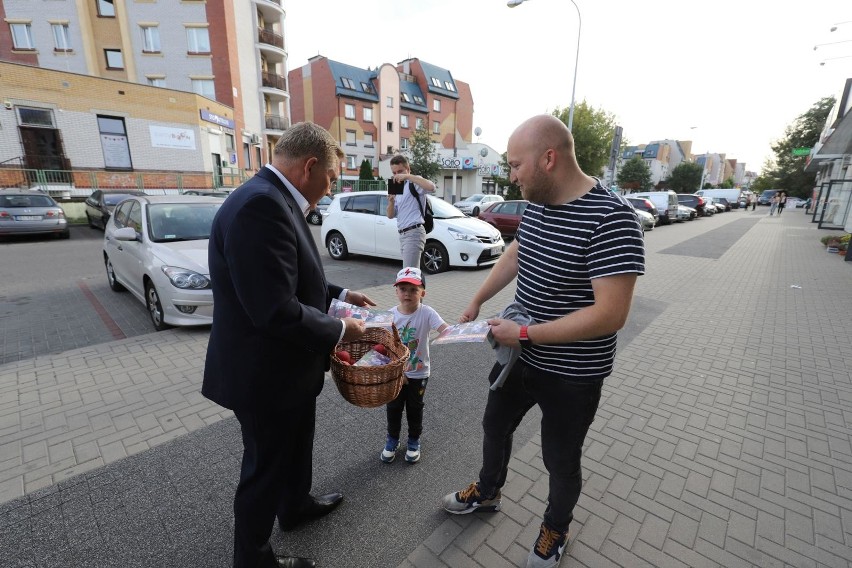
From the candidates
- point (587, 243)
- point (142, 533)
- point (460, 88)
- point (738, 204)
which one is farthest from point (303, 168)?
point (738, 204)

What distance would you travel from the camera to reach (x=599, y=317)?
1584mm

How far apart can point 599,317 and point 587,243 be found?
301 millimetres

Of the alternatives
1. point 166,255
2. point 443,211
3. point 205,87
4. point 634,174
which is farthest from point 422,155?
point 634,174

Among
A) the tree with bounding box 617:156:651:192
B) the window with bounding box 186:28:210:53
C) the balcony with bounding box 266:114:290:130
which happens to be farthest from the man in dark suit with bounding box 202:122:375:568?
the tree with bounding box 617:156:651:192

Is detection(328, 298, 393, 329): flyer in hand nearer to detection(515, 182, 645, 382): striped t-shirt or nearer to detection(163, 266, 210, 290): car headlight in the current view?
detection(515, 182, 645, 382): striped t-shirt

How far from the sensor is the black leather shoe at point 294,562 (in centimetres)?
195

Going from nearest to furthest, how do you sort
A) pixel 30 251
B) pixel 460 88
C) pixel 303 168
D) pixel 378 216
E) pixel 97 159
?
1. pixel 303 168
2. pixel 378 216
3. pixel 30 251
4. pixel 97 159
5. pixel 460 88

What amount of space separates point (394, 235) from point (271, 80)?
94.8 ft

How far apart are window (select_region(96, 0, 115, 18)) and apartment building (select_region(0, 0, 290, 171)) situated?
5 centimetres

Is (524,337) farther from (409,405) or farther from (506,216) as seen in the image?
(506,216)

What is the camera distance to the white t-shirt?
2.69 metres

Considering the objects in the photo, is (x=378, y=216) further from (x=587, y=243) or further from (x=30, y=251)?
(x=30, y=251)

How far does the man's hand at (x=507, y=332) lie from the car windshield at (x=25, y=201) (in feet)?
54.7

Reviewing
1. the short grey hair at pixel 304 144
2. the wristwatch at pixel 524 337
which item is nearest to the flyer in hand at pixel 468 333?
the wristwatch at pixel 524 337
